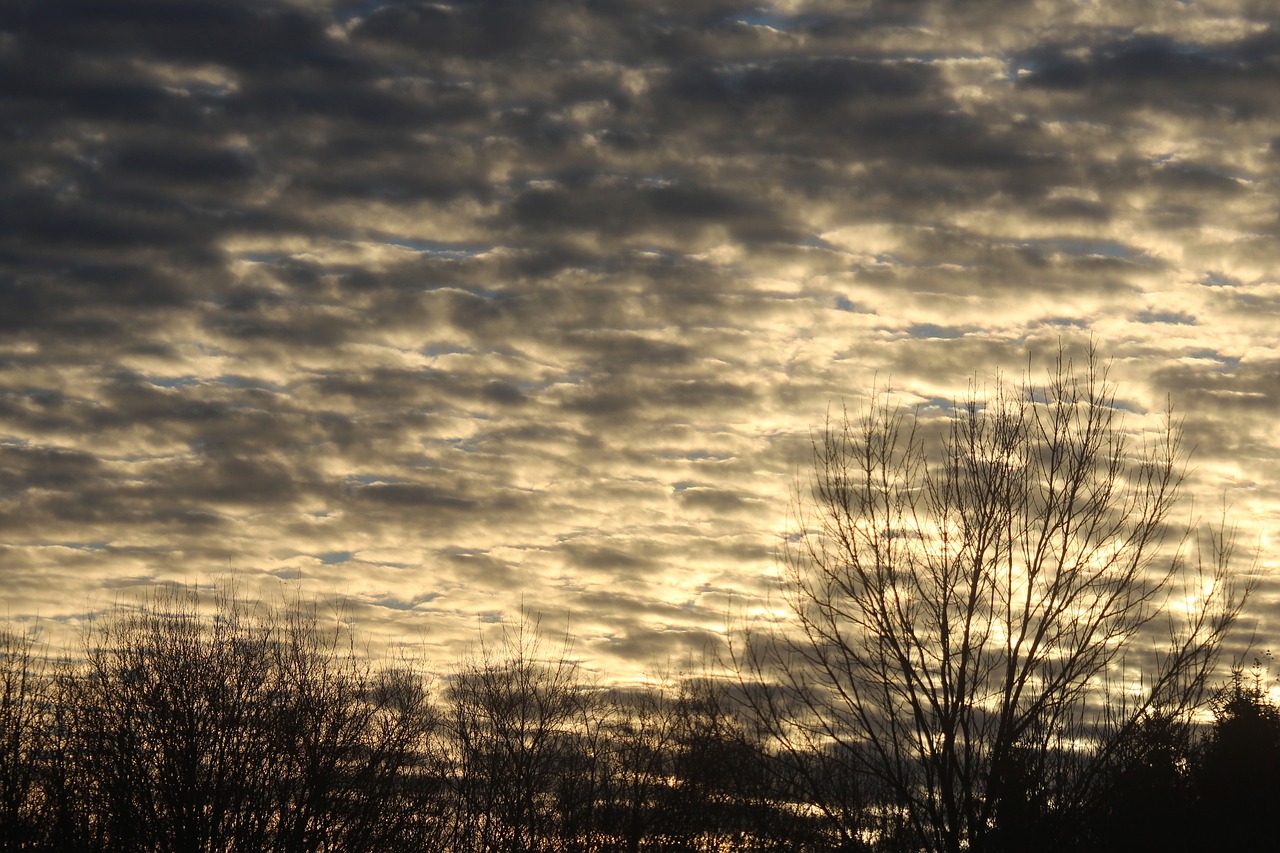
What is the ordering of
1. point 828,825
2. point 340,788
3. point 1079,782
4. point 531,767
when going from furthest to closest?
point 531,767 → point 340,788 → point 828,825 → point 1079,782

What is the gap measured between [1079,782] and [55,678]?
26.1 meters

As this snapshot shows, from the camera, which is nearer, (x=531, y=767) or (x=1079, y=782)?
(x=1079, y=782)

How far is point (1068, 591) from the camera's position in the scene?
15055mm

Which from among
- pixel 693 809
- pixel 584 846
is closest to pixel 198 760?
pixel 584 846

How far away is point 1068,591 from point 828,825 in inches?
178

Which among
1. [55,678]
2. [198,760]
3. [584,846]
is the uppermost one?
[55,678]

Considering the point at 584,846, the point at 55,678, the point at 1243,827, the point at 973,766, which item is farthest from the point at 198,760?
the point at 1243,827

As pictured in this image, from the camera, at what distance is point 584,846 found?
33.9m

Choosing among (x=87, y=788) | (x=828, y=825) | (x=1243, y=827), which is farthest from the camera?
(x=87, y=788)

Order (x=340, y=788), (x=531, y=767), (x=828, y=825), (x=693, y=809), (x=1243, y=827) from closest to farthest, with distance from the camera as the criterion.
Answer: (x=828, y=825), (x=1243, y=827), (x=340, y=788), (x=693, y=809), (x=531, y=767)

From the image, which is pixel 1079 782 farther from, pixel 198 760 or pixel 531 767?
pixel 531 767

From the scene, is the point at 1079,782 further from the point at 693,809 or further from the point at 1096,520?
the point at 693,809

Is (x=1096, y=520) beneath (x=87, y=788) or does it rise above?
above

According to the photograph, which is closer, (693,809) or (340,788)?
(340,788)
